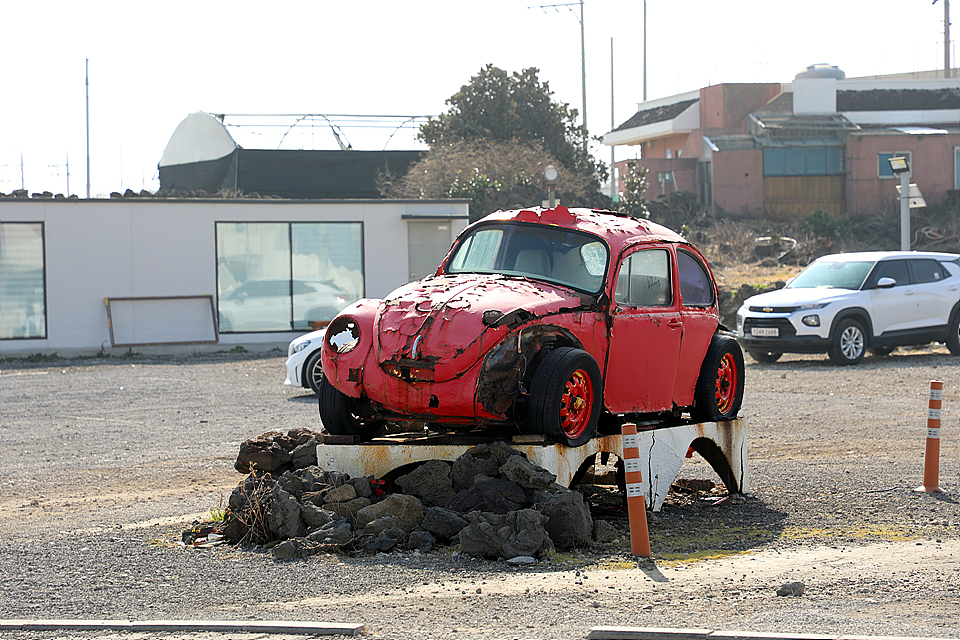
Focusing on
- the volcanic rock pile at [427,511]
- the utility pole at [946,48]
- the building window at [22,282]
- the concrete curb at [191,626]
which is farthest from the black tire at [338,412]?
the utility pole at [946,48]

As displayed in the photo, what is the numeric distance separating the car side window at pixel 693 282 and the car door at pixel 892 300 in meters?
11.9

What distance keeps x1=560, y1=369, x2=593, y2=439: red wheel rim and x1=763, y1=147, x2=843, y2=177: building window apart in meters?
39.8

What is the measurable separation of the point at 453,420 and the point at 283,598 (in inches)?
80.0

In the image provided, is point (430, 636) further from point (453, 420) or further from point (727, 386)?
point (727, 386)

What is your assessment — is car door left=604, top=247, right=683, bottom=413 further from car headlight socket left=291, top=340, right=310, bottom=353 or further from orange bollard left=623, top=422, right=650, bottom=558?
car headlight socket left=291, top=340, right=310, bottom=353

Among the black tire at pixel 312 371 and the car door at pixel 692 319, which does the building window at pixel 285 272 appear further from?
the car door at pixel 692 319

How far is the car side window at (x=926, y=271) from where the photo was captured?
2080cm

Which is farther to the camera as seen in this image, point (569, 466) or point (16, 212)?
point (16, 212)

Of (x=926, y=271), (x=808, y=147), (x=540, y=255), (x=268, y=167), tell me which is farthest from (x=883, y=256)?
(x=808, y=147)

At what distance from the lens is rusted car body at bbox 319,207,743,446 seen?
23.3ft

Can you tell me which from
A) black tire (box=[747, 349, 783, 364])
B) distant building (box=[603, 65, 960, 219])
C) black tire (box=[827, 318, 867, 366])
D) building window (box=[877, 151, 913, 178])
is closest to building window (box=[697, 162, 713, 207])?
distant building (box=[603, 65, 960, 219])

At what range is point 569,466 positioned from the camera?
7273mm

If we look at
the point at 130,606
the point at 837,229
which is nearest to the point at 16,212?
the point at 130,606

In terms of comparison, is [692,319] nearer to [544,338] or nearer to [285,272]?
[544,338]
